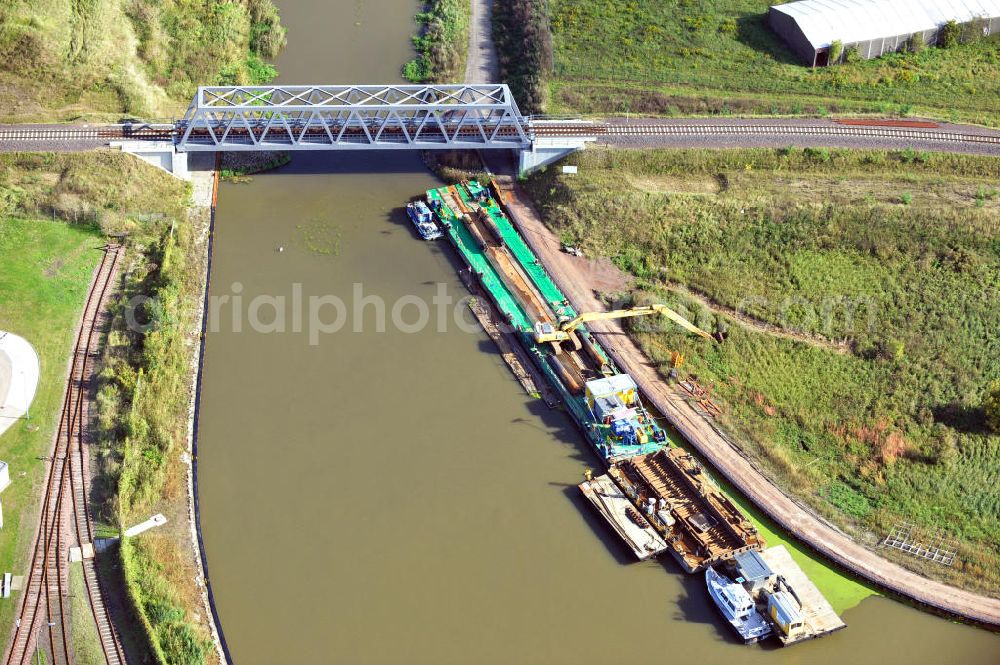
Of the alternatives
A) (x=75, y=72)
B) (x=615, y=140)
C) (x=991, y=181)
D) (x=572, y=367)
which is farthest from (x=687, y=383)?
(x=75, y=72)

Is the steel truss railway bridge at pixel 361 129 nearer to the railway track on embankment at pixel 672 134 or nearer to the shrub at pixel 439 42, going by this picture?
the railway track on embankment at pixel 672 134

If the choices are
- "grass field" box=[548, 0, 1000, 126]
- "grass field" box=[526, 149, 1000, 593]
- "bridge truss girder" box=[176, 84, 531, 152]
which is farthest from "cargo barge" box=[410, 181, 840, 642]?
"grass field" box=[548, 0, 1000, 126]

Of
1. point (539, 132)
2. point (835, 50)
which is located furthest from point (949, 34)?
point (539, 132)

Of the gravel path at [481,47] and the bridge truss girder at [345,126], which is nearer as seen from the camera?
the bridge truss girder at [345,126]

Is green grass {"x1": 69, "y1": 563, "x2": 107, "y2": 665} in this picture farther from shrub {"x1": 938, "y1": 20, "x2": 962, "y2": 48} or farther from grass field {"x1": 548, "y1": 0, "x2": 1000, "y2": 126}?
shrub {"x1": 938, "y1": 20, "x2": 962, "y2": 48}

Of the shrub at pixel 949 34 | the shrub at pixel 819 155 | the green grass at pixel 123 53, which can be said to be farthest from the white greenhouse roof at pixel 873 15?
the green grass at pixel 123 53

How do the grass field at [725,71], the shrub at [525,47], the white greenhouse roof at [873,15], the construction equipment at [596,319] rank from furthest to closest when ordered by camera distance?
the white greenhouse roof at [873,15] < the shrub at [525,47] < the grass field at [725,71] < the construction equipment at [596,319]

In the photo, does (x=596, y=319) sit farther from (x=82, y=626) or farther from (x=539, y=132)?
(x=82, y=626)

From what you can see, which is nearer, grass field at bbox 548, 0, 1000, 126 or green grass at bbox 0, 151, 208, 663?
green grass at bbox 0, 151, 208, 663
